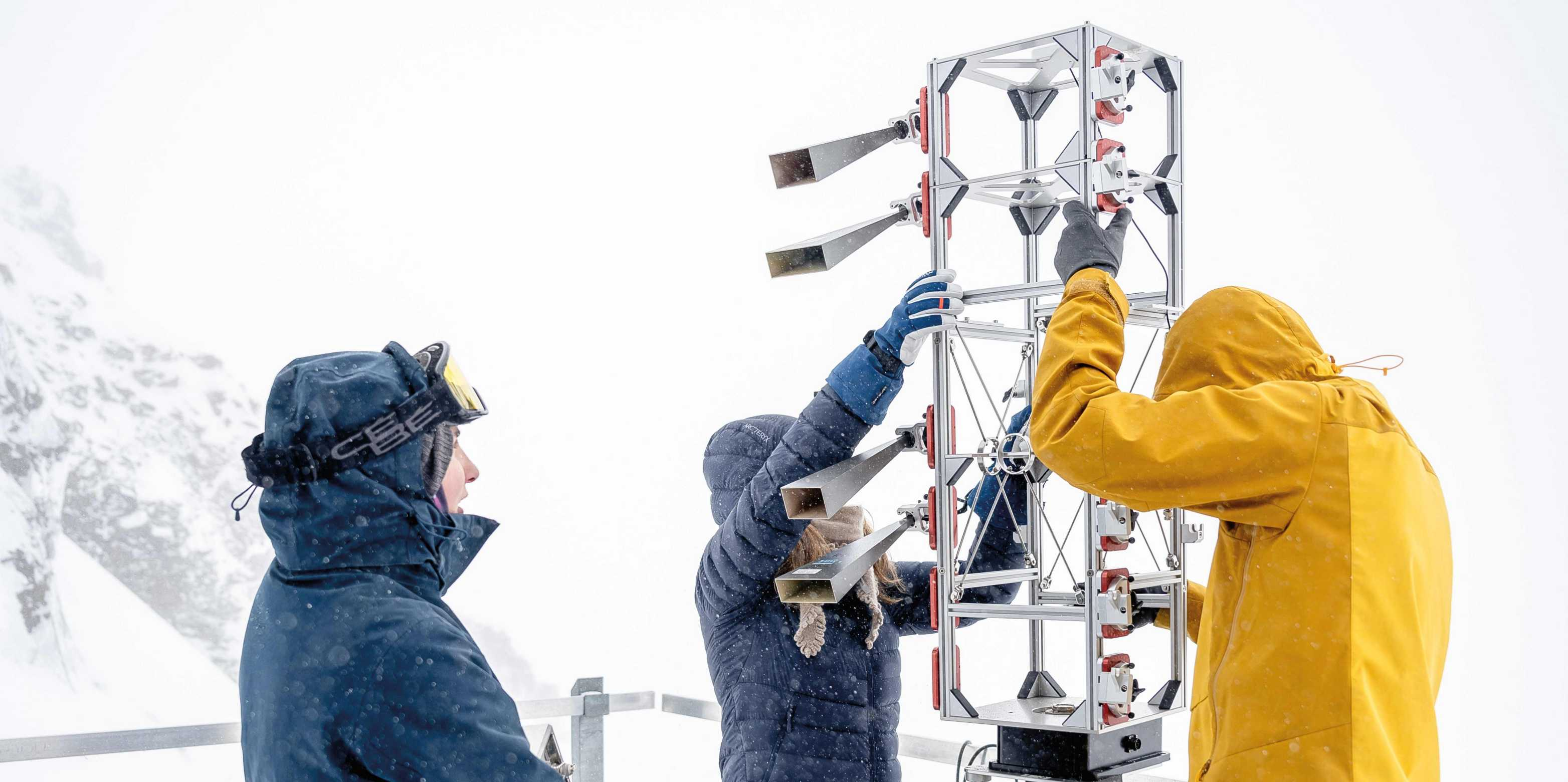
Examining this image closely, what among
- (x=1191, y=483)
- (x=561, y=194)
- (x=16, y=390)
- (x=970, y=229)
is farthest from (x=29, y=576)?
(x=1191, y=483)

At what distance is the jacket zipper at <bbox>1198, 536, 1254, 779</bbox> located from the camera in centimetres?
145

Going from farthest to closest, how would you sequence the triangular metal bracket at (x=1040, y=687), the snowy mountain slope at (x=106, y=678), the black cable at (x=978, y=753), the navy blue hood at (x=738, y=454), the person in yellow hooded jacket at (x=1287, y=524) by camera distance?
the snowy mountain slope at (x=106, y=678) → the navy blue hood at (x=738, y=454) → the triangular metal bracket at (x=1040, y=687) → the black cable at (x=978, y=753) → the person in yellow hooded jacket at (x=1287, y=524)

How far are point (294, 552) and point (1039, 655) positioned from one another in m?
1.41

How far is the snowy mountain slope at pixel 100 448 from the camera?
8547 mm

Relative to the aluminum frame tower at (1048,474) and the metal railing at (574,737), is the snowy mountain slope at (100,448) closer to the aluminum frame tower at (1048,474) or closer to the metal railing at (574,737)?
the metal railing at (574,737)

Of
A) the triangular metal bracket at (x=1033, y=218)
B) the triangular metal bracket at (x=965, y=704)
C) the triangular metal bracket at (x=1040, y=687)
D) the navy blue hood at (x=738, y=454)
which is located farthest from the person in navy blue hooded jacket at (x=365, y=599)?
the triangular metal bracket at (x=1033, y=218)

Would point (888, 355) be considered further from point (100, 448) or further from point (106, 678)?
point (100, 448)

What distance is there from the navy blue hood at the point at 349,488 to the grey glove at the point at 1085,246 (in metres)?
0.93

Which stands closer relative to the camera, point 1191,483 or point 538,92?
point 1191,483

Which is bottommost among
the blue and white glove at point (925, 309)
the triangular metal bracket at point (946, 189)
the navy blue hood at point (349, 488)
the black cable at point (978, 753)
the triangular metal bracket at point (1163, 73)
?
the black cable at point (978, 753)

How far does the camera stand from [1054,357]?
1558mm

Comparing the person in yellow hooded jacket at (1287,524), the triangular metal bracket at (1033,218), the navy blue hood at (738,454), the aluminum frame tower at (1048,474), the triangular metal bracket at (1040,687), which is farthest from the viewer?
the navy blue hood at (738,454)

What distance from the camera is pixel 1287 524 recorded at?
1397 millimetres

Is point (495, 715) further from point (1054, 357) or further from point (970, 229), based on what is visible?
point (970, 229)
